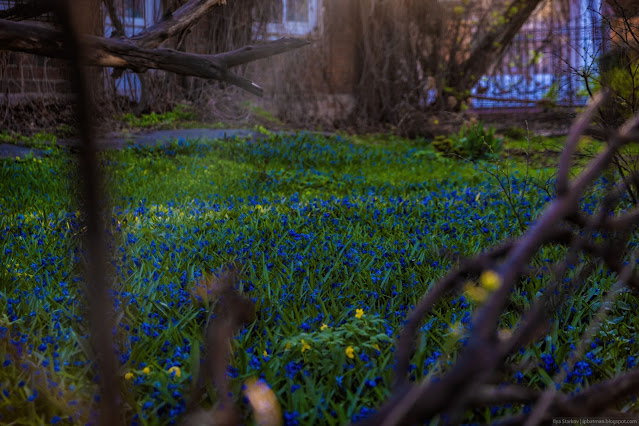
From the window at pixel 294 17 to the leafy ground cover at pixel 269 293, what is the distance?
6.56 m

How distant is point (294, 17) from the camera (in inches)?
485

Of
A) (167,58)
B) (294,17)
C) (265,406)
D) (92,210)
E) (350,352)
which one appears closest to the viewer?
(92,210)

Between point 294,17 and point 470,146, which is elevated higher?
point 294,17

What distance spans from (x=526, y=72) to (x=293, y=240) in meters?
12.9

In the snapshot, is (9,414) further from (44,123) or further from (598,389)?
(44,123)

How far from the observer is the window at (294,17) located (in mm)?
11686

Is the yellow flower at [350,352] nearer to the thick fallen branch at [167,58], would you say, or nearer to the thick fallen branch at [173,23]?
the thick fallen branch at [167,58]

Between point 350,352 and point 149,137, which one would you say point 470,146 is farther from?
point 350,352

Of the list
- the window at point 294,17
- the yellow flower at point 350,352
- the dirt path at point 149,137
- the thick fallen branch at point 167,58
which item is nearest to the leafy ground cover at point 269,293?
the yellow flower at point 350,352

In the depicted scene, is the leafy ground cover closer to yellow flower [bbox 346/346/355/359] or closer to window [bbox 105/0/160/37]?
yellow flower [bbox 346/346/355/359]

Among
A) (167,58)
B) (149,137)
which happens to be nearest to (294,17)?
(149,137)

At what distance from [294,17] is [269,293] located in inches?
411

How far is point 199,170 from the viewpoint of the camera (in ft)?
21.7

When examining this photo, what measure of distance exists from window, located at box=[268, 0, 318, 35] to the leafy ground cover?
21.5ft
